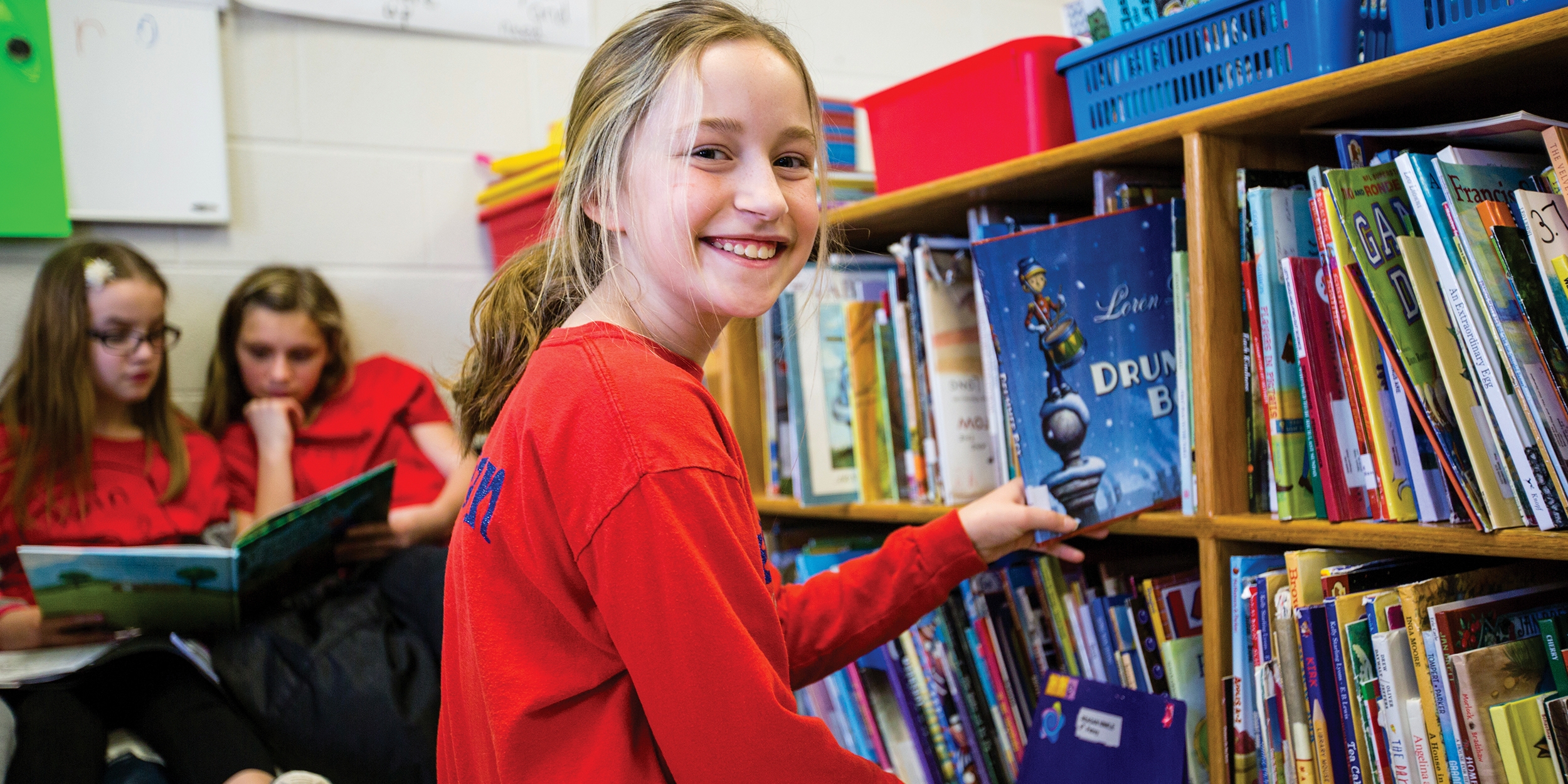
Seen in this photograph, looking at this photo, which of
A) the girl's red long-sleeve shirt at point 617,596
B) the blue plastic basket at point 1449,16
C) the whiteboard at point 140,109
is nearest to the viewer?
the girl's red long-sleeve shirt at point 617,596

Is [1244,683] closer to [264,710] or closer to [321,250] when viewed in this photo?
[264,710]

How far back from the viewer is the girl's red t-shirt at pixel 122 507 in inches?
57.1

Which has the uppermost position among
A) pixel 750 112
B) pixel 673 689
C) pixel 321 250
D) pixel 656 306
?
pixel 321 250

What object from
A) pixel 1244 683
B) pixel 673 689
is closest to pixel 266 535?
pixel 673 689

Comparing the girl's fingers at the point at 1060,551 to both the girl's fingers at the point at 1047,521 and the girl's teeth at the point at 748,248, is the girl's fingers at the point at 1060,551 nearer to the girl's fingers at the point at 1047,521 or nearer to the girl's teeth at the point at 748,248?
the girl's fingers at the point at 1047,521

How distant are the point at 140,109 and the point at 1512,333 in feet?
5.73

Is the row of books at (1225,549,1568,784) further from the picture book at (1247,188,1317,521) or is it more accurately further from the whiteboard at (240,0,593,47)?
the whiteboard at (240,0,593,47)

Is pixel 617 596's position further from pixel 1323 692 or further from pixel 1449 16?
pixel 1449 16

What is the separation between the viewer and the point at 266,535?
126cm

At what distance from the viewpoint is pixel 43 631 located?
130 cm

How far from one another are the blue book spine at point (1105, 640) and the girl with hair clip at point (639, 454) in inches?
18.1

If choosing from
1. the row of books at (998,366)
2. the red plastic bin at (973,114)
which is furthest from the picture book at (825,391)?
the red plastic bin at (973,114)

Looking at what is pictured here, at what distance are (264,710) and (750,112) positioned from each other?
0.92 meters

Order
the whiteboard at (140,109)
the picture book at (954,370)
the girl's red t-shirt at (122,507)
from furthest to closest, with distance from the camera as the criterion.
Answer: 1. the whiteboard at (140,109)
2. the girl's red t-shirt at (122,507)
3. the picture book at (954,370)
